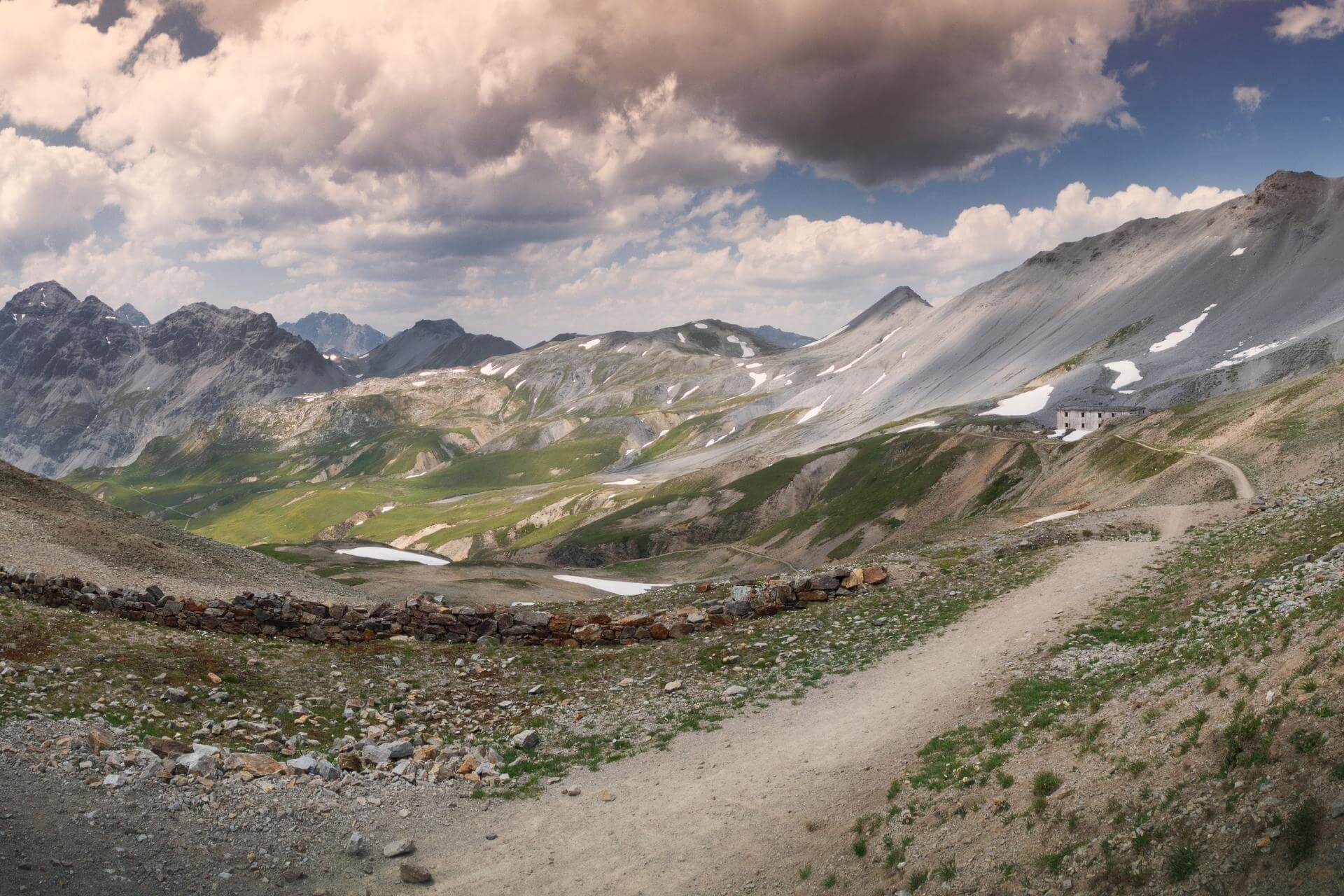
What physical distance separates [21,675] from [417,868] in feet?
40.6

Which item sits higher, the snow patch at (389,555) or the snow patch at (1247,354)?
the snow patch at (1247,354)

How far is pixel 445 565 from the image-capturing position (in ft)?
274

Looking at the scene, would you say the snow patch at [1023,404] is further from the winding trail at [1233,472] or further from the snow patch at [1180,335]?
the winding trail at [1233,472]

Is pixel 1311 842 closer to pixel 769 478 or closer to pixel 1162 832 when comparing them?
pixel 1162 832

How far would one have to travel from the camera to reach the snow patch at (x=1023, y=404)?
171 meters

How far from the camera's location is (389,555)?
9981cm

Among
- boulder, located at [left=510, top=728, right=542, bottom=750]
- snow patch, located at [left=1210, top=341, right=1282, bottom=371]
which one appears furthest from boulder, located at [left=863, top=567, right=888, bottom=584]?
snow patch, located at [left=1210, top=341, right=1282, bottom=371]

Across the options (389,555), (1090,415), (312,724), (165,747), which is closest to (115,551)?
(312,724)

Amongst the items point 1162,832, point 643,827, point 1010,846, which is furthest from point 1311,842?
point 643,827

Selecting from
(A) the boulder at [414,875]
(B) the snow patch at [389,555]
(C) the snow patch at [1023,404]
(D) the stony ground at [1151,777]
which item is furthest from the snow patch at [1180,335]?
(A) the boulder at [414,875]

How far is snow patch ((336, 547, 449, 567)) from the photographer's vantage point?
311ft

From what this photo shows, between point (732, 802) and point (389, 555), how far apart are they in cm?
8947

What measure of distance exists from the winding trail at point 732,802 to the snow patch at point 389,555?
2982 inches

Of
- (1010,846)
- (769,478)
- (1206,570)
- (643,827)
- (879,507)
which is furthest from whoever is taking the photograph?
(769,478)
